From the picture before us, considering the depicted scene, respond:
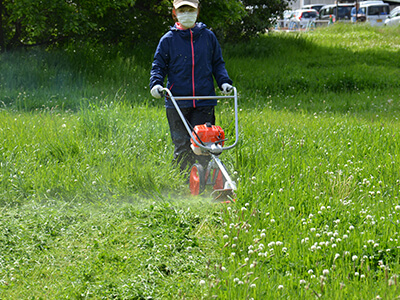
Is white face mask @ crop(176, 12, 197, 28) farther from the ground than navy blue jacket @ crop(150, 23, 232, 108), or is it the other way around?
white face mask @ crop(176, 12, 197, 28)

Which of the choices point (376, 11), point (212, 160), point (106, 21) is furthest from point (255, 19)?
point (376, 11)

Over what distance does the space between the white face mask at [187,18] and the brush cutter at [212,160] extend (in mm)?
748

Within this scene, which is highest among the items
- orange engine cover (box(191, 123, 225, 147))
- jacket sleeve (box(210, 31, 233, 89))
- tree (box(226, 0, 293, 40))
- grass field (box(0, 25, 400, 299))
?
tree (box(226, 0, 293, 40))

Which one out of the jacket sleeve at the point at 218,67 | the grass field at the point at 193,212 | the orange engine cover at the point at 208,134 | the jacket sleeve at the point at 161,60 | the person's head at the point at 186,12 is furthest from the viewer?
the jacket sleeve at the point at 218,67

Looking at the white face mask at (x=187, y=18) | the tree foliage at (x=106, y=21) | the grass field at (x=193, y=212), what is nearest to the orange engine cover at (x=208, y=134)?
the grass field at (x=193, y=212)

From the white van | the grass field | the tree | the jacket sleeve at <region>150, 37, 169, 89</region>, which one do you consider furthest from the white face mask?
the white van

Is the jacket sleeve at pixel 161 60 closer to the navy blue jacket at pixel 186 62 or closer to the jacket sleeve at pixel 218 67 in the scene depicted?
the navy blue jacket at pixel 186 62

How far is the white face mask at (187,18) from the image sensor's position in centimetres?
449

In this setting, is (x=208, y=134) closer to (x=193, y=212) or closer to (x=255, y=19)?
(x=193, y=212)

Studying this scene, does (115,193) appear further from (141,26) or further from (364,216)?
(141,26)

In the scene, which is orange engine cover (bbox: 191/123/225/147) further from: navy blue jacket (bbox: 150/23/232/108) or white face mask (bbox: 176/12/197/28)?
white face mask (bbox: 176/12/197/28)

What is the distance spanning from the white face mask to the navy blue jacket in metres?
0.06

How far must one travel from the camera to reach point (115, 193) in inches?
171

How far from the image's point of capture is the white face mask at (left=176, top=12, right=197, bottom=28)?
4.49m
